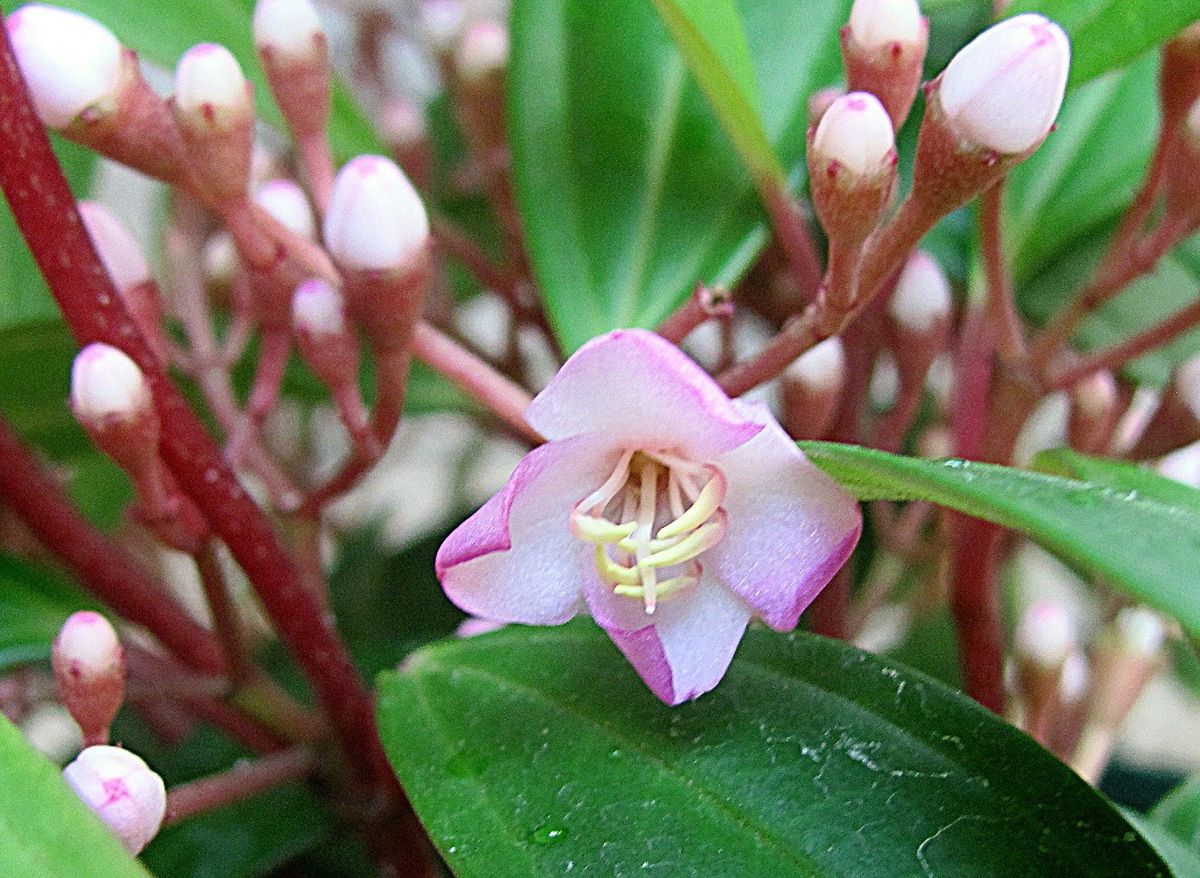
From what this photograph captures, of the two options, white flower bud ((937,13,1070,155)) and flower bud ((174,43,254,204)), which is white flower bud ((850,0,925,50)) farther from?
flower bud ((174,43,254,204))

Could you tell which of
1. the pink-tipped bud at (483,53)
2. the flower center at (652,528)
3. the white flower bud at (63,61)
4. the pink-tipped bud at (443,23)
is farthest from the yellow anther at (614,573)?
the pink-tipped bud at (443,23)

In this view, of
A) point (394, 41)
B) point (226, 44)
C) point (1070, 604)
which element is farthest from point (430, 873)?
point (394, 41)

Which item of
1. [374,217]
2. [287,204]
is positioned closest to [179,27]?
[287,204]

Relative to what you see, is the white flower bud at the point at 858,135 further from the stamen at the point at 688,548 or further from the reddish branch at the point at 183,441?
the reddish branch at the point at 183,441

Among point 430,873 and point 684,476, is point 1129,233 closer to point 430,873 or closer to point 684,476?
point 684,476

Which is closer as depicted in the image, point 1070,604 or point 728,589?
point 728,589

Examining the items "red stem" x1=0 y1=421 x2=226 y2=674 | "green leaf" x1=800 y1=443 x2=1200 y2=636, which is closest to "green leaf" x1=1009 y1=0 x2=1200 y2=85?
"green leaf" x1=800 y1=443 x2=1200 y2=636
